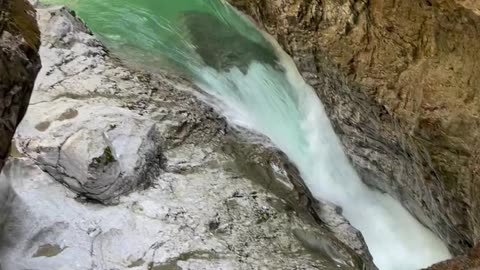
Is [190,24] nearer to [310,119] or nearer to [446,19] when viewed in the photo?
[310,119]

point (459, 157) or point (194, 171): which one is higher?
point (459, 157)

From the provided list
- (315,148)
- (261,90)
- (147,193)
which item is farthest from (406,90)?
(147,193)

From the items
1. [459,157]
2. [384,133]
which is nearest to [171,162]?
[384,133]

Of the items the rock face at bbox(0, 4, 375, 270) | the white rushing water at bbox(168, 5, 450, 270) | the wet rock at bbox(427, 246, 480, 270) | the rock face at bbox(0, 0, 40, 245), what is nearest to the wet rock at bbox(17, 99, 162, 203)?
the rock face at bbox(0, 4, 375, 270)

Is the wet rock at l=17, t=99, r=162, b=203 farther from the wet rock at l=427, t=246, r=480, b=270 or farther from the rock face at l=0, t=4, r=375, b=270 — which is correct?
the wet rock at l=427, t=246, r=480, b=270

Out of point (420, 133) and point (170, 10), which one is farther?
point (170, 10)

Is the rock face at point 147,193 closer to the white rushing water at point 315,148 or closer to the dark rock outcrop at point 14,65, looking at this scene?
the white rushing water at point 315,148
